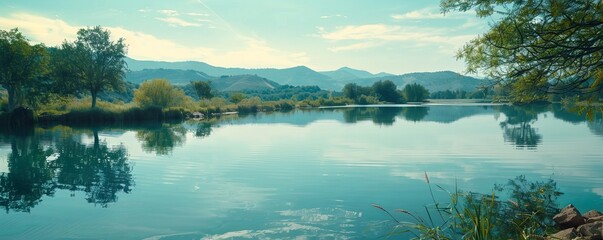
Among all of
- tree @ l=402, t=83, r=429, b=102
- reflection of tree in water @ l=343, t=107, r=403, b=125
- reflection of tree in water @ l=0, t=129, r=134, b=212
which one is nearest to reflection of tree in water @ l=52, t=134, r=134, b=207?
reflection of tree in water @ l=0, t=129, r=134, b=212

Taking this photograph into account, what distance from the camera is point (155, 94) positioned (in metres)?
59.1

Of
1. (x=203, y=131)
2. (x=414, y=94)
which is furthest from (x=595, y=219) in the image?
(x=414, y=94)

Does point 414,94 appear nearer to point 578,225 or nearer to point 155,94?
point 155,94

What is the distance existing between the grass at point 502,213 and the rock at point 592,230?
25.8 inches

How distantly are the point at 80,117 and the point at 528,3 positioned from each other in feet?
159

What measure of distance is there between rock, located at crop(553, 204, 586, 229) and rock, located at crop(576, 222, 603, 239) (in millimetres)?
1008

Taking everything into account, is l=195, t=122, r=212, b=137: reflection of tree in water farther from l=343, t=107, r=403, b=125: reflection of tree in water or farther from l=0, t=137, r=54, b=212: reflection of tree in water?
l=343, t=107, r=403, b=125: reflection of tree in water

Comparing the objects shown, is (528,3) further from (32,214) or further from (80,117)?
(80,117)

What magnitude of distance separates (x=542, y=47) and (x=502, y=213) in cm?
374

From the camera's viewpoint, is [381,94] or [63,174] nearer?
[63,174]

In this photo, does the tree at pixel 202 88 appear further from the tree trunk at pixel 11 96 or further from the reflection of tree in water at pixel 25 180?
the reflection of tree in water at pixel 25 180

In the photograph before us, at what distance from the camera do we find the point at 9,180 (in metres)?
14.7

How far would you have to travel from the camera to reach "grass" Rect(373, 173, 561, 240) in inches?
297

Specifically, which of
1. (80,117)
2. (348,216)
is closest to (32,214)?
(348,216)
